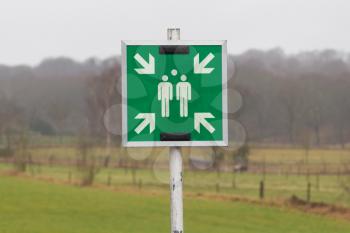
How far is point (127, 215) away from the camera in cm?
2286

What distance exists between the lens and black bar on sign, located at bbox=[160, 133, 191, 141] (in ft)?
16.4

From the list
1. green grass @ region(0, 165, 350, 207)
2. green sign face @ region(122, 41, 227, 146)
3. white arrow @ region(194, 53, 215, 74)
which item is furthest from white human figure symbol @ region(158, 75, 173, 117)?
green grass @ region(0, 165, 350, 207)

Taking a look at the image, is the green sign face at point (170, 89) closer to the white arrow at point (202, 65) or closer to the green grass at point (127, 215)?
the white arrow at point (202, 65)

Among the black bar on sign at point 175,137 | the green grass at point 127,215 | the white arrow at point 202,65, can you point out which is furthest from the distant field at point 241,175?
the white arrow at point 202,65

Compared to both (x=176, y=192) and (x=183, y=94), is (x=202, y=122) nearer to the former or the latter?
(x=183, y=94)

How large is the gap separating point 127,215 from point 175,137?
18.2 metres

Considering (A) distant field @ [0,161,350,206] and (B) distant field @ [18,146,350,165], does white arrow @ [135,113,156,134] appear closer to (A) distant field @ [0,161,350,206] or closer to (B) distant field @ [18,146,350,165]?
(A) distant field @ [0,161,350,206]

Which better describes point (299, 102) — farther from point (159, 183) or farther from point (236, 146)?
point (159, 183)

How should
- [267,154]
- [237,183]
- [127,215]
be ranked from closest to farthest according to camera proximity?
[127,215]
[237,183]
[267,154]

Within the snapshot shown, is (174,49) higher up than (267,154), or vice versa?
(174,49)

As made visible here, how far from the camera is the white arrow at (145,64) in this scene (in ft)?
16.3

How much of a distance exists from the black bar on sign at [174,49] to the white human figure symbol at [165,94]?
0.19 meters

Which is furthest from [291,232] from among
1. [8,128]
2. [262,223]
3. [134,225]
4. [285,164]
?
[8,128]

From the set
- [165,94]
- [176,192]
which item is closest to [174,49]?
[165,94]
